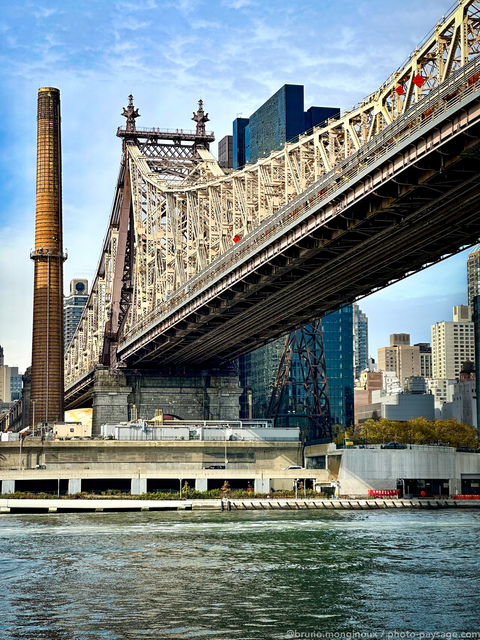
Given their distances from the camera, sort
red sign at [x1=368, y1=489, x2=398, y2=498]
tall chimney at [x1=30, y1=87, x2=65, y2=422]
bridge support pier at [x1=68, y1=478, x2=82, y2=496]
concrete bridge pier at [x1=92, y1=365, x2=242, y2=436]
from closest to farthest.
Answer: red sign at [x1=368, y1=489, x2=398, y2=498] < bridge support pier at [x1=68, y1=478, x2=82, y2=496] < tall chimney at [x1=30, y1=87, x2=65, y2=422] < concrete bridge pier at [x1=92, y1=365, x2=242, y2=436]

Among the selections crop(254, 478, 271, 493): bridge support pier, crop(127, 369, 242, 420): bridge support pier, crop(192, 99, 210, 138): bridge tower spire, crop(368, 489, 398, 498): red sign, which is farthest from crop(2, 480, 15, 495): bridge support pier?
crop(192, 99, 210, 138): bridge tower spire

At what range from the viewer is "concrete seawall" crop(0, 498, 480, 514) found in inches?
3671

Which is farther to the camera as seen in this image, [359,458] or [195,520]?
[359,458]

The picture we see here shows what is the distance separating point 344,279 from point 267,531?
2327 centimetres

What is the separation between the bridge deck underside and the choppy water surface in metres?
18.9

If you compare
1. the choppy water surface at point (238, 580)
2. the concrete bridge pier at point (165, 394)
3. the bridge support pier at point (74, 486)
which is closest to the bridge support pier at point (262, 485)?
the bridge support pier at point (74, 486)

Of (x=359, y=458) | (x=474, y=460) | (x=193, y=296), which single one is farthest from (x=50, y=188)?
(x=474, y=460)

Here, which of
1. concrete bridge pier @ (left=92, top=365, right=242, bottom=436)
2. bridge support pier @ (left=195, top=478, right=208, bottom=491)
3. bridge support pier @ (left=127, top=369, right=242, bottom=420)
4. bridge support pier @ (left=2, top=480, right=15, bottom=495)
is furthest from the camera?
bridge support pier @ (left=127, top=369, right=242, bottom=420)

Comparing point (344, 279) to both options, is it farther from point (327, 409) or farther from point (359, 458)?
point (327, 409)

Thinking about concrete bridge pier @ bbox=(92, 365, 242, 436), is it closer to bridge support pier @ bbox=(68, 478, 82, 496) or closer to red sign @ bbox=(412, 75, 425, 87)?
bridge support pier @ bbox=(68, 478, 82, 496)

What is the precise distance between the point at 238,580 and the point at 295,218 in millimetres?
32105

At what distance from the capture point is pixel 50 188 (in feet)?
422

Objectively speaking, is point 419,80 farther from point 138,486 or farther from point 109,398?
point 109,398

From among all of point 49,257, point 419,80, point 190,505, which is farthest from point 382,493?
point 419,80
